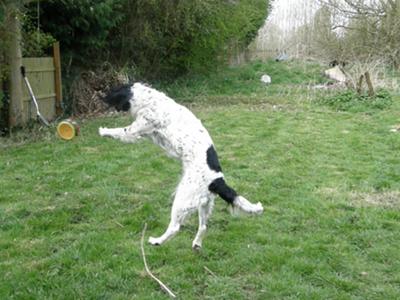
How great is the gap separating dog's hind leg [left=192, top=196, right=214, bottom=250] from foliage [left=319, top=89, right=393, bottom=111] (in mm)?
9016

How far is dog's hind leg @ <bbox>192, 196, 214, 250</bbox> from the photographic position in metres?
4.42

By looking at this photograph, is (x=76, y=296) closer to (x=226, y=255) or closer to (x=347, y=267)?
(x=226, y=255)

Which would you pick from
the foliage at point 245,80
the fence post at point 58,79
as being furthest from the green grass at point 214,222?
the foliage at point 245,80

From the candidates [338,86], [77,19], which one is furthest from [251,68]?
[77,19]

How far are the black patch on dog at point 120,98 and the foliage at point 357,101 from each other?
947 centimetres

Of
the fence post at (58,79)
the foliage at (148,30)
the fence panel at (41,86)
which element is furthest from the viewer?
the fence post at (58,79)

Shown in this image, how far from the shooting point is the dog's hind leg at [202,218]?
4.42m

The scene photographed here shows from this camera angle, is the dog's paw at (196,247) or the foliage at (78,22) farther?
the foliage at (78,22)

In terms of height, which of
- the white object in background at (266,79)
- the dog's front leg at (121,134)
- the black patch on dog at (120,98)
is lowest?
the white object in background at (266,79)

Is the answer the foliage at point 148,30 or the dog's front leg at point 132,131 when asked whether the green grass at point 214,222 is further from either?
the foliage at point 148,30

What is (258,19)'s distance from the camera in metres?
23.4

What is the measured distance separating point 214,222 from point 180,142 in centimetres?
163

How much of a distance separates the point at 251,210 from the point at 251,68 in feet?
62.2

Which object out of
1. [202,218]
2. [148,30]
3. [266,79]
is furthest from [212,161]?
[266,79]
